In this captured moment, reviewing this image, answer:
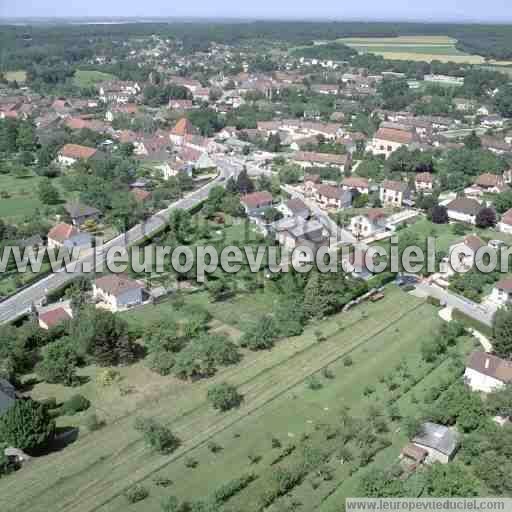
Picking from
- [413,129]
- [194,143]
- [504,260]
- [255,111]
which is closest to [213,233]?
[504,260]

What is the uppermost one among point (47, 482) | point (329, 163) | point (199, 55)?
point (199, 55)

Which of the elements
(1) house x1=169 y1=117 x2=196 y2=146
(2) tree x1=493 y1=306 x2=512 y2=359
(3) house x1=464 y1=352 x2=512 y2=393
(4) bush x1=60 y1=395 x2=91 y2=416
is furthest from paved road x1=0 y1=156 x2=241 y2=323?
(2) tree x1=493 y1=306 x2=512 y2=359

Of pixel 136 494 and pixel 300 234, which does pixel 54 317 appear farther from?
pixel 300 234

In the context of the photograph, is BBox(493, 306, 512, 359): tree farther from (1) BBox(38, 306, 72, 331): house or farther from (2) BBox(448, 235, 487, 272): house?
(1) BBox(38, 306, 72, 331): house

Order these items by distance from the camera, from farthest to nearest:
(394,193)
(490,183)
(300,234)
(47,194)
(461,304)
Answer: (490,183) < (394,193) < (47,194) < (300,234) < (461,304)

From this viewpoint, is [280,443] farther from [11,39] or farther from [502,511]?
[11,39]

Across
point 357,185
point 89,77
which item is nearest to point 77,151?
point 357,185

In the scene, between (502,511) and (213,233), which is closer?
(502,511)
